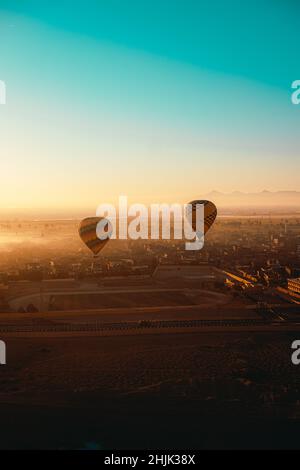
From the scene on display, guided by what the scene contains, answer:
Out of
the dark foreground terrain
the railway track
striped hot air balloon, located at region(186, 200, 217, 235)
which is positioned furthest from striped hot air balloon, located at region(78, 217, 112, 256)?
the dark foreground terrain

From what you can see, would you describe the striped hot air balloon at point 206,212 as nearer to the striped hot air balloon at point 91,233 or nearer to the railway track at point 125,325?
the striped hot air balloon at point 91,233

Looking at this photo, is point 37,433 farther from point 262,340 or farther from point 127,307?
point 127,307

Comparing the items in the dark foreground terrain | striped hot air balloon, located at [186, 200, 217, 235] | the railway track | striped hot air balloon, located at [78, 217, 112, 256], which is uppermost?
striped hot air balloon, located at [186, 200, 217, 235]

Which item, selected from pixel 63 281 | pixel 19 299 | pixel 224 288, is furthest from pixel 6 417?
pixel 63 281

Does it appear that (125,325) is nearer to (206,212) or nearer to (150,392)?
(150,392)

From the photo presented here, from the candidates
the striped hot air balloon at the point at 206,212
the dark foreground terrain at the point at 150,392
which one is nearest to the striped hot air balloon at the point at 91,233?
the striped hot air balloon at the point at 206,212

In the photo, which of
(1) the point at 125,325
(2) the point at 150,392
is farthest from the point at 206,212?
(2) the point at 150,392

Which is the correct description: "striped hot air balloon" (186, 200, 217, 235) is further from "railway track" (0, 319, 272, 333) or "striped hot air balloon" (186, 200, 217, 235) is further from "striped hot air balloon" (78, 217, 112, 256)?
"railway track" (0, 319, 272, 333)
